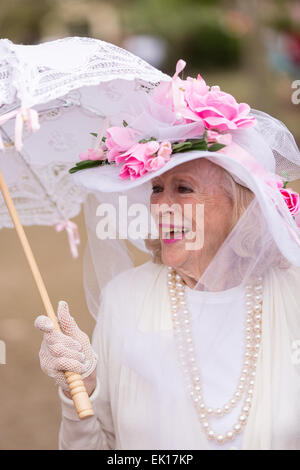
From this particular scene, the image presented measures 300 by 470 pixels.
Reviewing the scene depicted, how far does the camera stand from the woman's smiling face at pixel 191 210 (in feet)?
8.75

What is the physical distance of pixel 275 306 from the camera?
107 inches

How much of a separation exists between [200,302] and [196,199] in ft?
1.33

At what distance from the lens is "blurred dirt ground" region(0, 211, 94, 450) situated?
18.4 ft

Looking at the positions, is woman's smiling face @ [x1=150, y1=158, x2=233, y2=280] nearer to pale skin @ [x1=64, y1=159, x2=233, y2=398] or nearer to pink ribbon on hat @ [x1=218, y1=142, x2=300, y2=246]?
pale skin @ [x1=64, y1=159, x2=233, y2=398]

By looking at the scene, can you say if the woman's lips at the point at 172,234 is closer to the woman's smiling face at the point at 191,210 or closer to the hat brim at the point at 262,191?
the woman's smiling face at the point at 191,210

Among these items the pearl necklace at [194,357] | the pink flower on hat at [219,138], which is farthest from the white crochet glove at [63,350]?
the pink flower on hat at [219,138]

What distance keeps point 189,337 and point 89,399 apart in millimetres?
442

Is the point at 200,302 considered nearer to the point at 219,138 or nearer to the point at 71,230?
the point at 219,138

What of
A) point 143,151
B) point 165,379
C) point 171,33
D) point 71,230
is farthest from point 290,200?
point 171,33

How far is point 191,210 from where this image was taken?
2.68 meters

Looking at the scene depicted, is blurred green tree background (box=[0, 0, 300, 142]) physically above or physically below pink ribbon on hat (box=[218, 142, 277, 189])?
below

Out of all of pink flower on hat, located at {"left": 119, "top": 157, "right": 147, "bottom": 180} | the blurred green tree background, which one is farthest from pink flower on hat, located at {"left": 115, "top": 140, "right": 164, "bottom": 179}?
the blurred green tree background

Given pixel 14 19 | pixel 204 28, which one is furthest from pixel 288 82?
pixel 14 19
